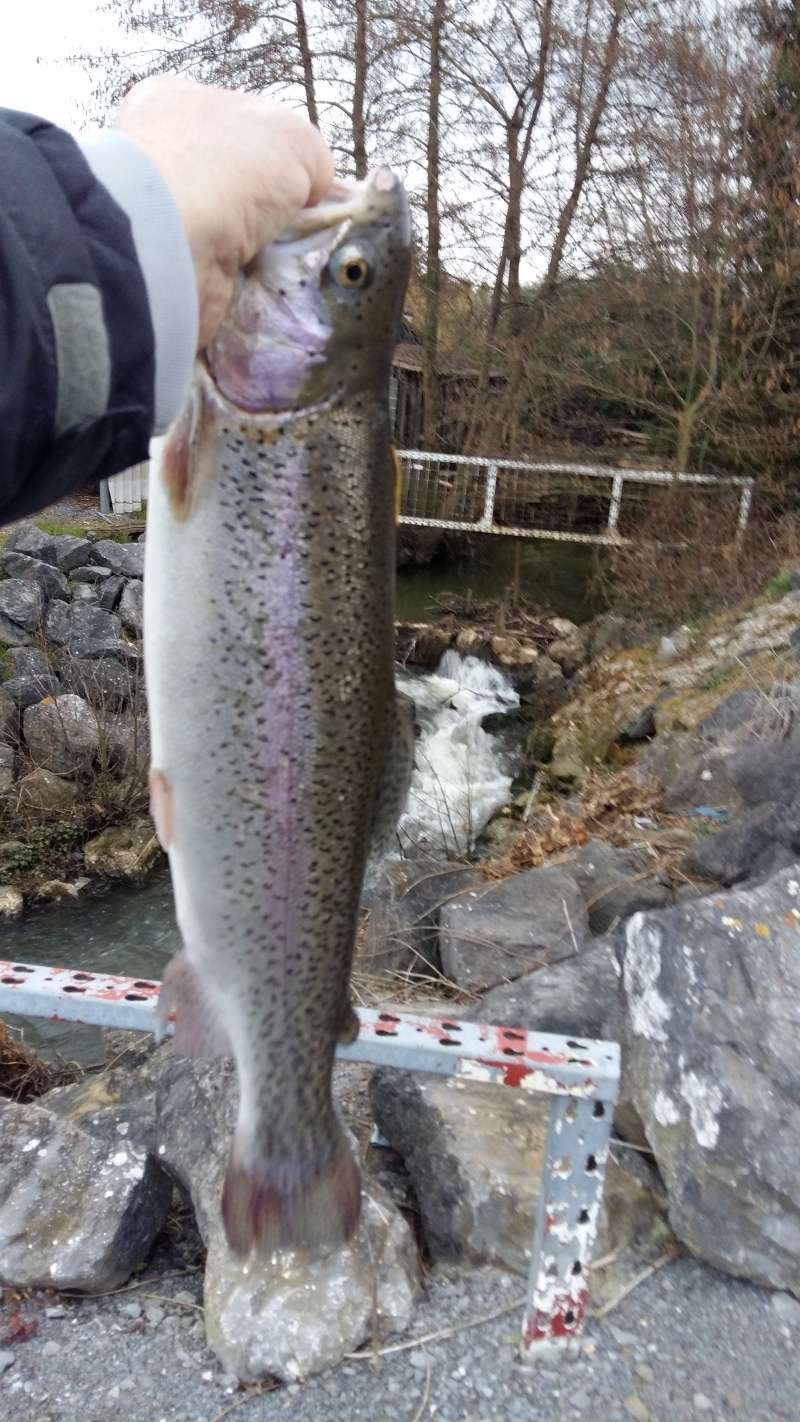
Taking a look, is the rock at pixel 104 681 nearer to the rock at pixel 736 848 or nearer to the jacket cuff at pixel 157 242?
the rock at pixel 736 848

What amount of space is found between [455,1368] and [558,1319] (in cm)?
32

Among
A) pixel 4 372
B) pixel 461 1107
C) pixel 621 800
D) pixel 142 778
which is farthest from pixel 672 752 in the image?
pixel 4 372

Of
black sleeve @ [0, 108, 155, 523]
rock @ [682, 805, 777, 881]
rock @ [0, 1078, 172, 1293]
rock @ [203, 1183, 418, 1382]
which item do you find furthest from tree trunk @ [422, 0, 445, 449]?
black sleeve @ [0, 108, 155, 523]

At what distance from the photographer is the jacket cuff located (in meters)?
1.27

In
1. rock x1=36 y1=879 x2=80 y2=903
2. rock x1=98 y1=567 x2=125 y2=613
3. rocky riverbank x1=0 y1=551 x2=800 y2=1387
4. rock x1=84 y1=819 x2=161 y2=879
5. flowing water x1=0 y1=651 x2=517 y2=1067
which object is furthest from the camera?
rock x1=98 y1=567 x2=125 y2=613

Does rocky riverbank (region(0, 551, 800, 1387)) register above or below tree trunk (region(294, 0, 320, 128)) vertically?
below

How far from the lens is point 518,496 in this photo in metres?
17.0

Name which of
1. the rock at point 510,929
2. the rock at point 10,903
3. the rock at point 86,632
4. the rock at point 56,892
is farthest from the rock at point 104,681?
the rock at point 510,929

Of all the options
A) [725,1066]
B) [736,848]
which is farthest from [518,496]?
[725,1066]

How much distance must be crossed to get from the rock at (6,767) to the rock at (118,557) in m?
4.47

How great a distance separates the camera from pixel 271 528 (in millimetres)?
1699

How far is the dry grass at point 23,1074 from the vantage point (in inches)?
177

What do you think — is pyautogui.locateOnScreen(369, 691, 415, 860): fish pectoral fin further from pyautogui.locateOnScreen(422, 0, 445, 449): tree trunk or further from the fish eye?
pyautogui.locateOnScreen(422, 0, 445, 449): tree trunk

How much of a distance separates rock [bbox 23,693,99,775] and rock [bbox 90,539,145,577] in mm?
4215
